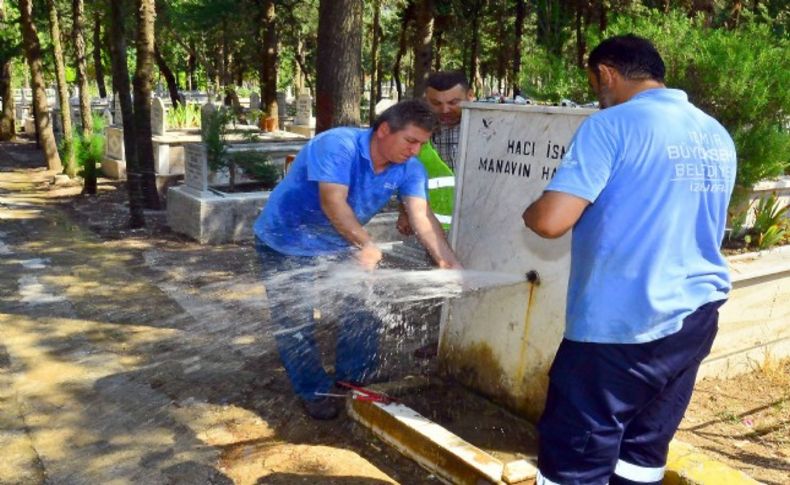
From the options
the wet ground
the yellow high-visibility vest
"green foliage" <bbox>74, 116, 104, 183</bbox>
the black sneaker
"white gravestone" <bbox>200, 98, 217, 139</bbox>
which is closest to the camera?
the wet ground

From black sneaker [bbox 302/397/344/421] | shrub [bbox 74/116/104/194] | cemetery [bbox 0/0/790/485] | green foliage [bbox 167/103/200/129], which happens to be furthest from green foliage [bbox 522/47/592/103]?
green foliage [bbox 167/103/200/129]

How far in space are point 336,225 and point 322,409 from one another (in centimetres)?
109

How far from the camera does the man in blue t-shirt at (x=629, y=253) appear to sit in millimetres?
2205

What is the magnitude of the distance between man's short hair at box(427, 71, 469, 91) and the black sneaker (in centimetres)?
210

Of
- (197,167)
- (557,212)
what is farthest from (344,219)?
(197,167)

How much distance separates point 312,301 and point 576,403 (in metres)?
2.07

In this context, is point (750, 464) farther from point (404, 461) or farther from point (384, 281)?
point (384, 281)

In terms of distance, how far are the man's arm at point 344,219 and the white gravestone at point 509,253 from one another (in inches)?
30.2

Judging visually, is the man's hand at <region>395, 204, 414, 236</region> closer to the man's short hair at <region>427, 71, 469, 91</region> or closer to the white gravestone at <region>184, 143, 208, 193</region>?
the man's short hair at <region>427, 71, 469, 91</region>

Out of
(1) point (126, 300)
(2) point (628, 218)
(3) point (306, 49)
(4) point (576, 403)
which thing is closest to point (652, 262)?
(2) point (628, 218)

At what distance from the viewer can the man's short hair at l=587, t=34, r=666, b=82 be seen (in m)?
2.38

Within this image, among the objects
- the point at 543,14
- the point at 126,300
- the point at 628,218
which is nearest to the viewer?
the point at 628,218

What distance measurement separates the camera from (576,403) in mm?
2275

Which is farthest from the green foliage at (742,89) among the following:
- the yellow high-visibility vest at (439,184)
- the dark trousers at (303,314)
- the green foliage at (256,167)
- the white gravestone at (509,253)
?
the green foliage at (256,167)
